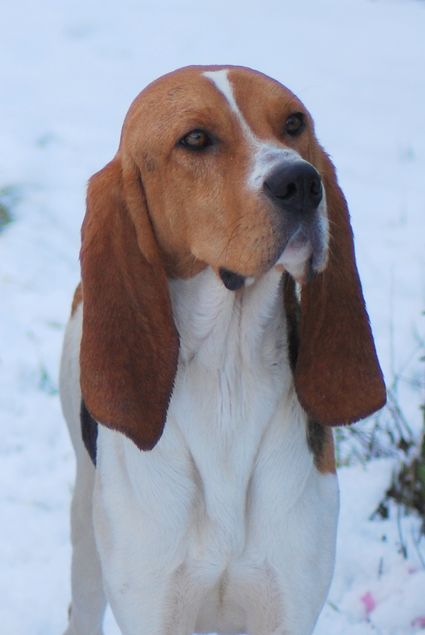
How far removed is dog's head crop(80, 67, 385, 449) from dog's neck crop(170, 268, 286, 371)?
0.18 feet

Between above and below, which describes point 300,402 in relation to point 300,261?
below

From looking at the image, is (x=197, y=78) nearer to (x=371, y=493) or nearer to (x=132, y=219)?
(x=132, y=219)

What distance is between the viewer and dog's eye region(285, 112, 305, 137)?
3018mm

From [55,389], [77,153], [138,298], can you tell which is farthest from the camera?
[77,153]

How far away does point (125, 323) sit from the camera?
3061 mm

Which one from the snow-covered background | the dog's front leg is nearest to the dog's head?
the dog's front leg

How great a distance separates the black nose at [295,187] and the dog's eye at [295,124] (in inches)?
11.5

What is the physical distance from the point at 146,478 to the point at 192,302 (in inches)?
16.0

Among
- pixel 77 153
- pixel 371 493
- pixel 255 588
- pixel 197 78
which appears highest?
pixel 197 78

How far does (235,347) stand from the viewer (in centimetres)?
309

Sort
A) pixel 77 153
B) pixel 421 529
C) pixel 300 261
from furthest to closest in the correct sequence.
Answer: pixel 77 153 → pixel 421 529 → pixel 300 261

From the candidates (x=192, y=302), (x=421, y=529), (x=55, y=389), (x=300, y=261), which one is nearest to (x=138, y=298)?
(x=192, y=302)

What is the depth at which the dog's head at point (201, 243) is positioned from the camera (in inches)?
112

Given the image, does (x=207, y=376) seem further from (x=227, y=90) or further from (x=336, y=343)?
(x=227, y=90)
